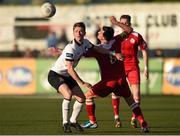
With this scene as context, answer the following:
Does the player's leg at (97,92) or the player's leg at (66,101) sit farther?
the player's leg at (97,92)

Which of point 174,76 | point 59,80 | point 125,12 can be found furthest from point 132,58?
point 125,12

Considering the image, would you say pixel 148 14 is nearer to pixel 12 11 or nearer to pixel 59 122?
pixel 12 11

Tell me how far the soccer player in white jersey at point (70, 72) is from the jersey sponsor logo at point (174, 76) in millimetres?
12893

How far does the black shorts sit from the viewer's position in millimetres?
15183

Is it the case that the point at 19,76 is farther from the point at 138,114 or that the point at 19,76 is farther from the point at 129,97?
the point at 138,114

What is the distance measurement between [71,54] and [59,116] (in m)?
4.70

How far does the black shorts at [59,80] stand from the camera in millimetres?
15183

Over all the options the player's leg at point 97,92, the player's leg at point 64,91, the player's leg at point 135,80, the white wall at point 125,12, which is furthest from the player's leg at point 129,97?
the white wall at point 125,12

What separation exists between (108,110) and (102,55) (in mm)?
6208

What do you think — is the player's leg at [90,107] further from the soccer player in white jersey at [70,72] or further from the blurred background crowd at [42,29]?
the blurred background crowd at [42,29]

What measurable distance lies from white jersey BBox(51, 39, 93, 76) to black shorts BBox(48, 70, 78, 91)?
0.27 feet

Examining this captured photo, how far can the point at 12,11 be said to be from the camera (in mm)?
36844

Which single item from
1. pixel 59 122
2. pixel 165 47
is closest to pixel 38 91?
pixel 165 47

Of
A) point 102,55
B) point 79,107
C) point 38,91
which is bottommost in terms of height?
point 38,91
